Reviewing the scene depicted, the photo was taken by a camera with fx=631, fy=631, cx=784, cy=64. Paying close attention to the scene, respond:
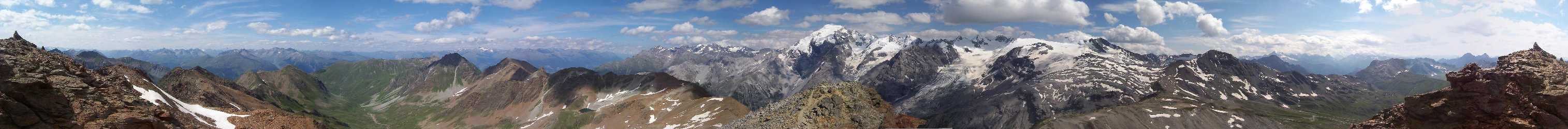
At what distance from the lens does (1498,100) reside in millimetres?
24312

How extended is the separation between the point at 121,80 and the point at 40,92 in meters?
32.9

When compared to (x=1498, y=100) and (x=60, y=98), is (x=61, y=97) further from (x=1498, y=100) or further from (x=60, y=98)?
(x=1498, y=100)

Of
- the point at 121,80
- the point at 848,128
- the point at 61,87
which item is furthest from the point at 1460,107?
the point at 121,80

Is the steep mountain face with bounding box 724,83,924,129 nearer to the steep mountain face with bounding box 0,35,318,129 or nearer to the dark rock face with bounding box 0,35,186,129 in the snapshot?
the steep mountain face with bounding box 0,35,318,129

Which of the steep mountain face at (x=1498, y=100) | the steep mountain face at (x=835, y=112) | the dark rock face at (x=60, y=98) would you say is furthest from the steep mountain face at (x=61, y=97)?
the steep mountain face at (x=1498, y=100)

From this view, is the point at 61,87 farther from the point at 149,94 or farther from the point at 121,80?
the point at 149,94

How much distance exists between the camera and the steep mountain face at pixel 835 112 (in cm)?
1950

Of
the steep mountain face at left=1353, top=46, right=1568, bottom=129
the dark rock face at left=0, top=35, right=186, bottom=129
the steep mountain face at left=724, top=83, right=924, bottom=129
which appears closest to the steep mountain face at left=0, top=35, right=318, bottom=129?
the dark rock face at left=0, top=35, right=186, bottom=129

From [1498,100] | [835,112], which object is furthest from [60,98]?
[1498,100]

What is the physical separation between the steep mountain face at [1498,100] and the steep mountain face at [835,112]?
21817 millimetres

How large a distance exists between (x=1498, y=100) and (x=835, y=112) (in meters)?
26.3

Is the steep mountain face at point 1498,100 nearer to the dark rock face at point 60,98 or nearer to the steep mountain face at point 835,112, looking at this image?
the steep mountain face at point 835,112

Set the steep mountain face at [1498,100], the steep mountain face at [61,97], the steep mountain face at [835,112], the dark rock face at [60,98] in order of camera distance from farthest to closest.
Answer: the steep mountain face at [61,97] < the dark rock face at [60,98] < the steep mountain face at [1498,100] < the steep mountain face at [835,112]

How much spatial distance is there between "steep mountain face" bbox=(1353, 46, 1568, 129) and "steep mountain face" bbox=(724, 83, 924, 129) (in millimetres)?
21817
